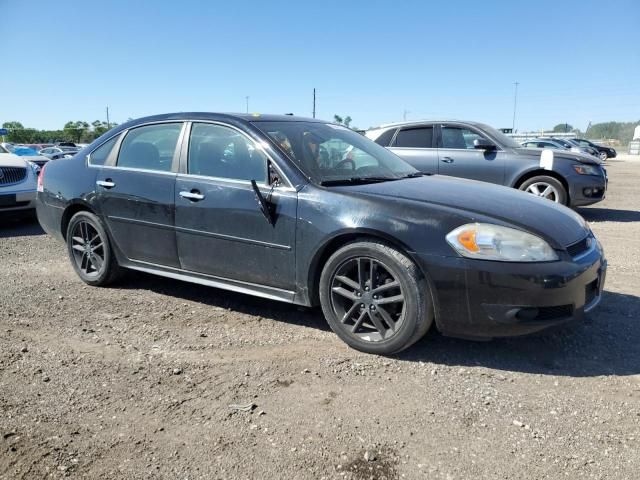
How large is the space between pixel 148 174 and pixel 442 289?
255 centimetres

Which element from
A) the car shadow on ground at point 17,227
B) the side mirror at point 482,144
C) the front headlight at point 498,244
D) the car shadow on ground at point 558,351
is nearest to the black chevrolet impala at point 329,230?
the front headlight at point 498,244

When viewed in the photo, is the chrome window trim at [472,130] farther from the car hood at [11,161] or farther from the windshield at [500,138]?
the car hood at [11,161]

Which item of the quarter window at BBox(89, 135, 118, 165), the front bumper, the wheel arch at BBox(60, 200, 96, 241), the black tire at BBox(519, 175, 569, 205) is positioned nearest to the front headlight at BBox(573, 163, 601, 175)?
the black tire at BBox(519, 175, 569, 205)

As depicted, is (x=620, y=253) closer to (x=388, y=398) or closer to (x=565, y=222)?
(x=565, y=222)

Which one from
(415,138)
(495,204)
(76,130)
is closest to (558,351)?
(495,204)

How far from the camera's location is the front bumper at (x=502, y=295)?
9.69ft

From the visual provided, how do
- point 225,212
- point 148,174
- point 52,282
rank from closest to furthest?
point 225,212
point 148,174
point 52,282

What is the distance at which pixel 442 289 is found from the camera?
3057 millimetres

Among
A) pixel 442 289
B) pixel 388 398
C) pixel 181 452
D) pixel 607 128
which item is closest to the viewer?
pixel 181 452

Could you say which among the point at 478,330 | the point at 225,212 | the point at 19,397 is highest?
the point at 225,212

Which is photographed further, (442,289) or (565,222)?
(565,222)

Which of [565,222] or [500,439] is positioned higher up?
[565,222]

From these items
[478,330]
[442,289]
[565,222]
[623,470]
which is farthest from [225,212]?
[623,470]

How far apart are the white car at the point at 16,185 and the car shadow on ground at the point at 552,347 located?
5.44 metres
